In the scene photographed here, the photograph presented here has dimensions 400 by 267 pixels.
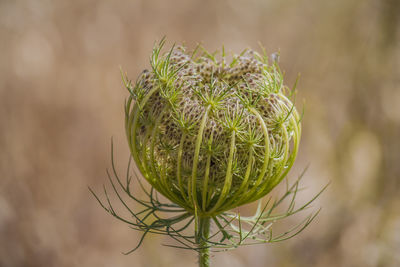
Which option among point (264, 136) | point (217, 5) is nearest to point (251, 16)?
point (217, 5)

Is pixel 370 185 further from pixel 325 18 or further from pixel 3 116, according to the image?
pixel 3 116

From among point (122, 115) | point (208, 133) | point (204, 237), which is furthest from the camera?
point (122, 115)

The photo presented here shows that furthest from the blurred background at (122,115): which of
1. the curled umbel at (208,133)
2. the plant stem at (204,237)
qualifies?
the curled umbel at (208,133)

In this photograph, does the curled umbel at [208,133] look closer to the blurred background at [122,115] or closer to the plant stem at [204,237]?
the plant stem at [204,237]

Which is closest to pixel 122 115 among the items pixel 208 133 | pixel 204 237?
pixel 204 237

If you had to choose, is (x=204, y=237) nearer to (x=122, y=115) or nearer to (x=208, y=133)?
(x=208, y=133)

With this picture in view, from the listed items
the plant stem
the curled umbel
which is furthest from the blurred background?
the curled umbel
